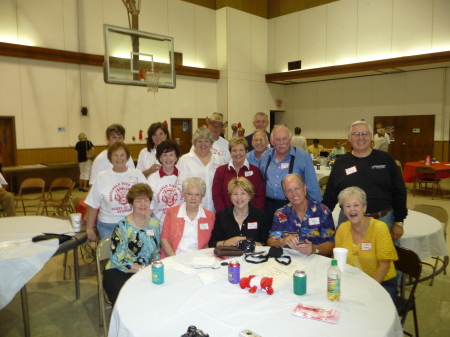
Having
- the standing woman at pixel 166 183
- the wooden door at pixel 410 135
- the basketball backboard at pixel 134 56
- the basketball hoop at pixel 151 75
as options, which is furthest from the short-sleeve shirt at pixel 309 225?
the wooden door at pixel 410 135

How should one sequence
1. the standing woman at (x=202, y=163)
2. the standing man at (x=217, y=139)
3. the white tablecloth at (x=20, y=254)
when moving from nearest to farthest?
the white tablecloth at (x=20, y=254) → the standing woman at (x=202, y=163) → the standing man at (x=217, y=139)

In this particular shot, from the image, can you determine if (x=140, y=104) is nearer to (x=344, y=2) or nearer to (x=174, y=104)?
(x=174, y=104)

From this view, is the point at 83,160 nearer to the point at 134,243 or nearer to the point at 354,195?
the point at 134,243

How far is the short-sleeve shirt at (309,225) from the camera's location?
2721 mm

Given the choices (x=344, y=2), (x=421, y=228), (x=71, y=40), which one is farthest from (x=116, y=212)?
(x=344, y=2)

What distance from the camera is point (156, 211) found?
3410mm

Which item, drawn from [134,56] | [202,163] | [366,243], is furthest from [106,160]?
[134,56]

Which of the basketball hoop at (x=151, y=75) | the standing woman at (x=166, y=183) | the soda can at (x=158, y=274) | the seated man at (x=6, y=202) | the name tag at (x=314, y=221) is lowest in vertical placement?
the seated man at (x=6, y=202)

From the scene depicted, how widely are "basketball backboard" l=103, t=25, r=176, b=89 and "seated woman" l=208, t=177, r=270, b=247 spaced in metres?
6.27

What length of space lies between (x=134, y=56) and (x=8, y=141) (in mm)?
4153

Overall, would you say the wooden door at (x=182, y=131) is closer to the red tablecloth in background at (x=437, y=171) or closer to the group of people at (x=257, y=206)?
the red tablecloth in background at (x=437, y=171)

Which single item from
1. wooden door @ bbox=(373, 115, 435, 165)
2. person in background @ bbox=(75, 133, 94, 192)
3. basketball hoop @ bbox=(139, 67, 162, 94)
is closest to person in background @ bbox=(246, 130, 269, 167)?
basketball hoop @ bbox=(139, 67, 162, 94)

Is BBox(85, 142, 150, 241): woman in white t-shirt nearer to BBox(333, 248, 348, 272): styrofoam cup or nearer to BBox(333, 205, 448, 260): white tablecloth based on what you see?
BBox(333, 248, 348, 272): styrofoam cup

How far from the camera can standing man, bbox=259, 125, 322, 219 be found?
317 cm
